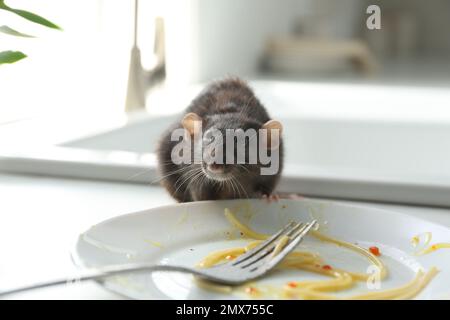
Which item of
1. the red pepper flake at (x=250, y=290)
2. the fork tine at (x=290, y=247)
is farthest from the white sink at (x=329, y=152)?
the red pepper flake at (x=250, y=290)

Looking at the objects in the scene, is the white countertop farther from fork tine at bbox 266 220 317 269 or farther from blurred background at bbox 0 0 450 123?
blurred background at bbox 0 0 450 123

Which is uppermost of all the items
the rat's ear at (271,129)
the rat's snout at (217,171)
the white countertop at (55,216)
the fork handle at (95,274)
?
the rat's ear at (271,129)

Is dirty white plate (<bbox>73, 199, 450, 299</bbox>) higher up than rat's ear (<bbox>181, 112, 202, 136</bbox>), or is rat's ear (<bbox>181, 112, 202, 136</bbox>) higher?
rat's ear (<bbox>181, 112, 202, 136</bbox>)

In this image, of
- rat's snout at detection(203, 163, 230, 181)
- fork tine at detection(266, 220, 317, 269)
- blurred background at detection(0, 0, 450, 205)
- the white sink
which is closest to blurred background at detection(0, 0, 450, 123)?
blurred background at detection(0, 0, 450, 205)

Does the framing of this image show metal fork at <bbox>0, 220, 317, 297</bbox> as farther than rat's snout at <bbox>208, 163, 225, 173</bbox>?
No

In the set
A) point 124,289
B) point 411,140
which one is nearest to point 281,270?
point 124,289

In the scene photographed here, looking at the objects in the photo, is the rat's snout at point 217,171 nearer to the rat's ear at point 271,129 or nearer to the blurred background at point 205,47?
the rat's ear at point 271,129

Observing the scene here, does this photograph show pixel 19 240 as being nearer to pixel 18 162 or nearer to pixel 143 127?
pixel 18 162
